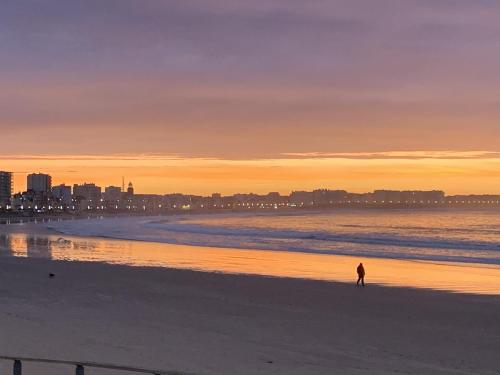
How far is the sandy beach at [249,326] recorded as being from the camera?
12211 mm

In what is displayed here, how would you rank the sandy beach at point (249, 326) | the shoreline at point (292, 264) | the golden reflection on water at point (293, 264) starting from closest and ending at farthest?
the sandy beach at point (249, 326), the shoreline at point (292, 264), the golden reflection on water at point (293, 264)

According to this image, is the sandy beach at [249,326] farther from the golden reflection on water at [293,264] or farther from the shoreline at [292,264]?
the golden reflection on water at [293,264]

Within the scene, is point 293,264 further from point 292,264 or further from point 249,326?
point 249,326

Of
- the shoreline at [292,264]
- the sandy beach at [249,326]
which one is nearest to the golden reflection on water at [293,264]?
the shoreline at [292,264]

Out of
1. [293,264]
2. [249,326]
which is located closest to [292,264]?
[293,264]

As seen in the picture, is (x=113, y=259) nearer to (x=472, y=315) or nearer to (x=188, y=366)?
(x=472, y=315)

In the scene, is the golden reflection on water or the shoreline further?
the golden reflection on water

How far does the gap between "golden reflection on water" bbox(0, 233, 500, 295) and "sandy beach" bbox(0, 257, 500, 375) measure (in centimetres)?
336

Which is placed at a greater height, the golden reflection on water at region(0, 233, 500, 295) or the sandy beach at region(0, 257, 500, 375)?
the sandy beach at region(0, 257, 500, 375)

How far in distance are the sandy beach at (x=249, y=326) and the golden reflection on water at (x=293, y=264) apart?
336 cm

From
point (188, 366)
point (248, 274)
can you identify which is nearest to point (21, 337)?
point (188, 366)

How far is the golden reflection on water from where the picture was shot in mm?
27641

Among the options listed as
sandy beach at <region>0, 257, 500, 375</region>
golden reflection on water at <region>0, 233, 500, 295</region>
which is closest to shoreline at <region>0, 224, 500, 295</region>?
golden reflection on water at <region>0, 233, 500, 295</region>

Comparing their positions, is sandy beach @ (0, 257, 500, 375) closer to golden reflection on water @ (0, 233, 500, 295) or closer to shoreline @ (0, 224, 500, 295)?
shoreline @ (0, 224, 500, 295)
